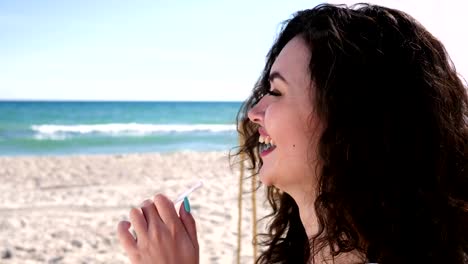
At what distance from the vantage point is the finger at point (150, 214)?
1.03 m

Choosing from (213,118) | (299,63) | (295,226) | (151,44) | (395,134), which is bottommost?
(213,118)

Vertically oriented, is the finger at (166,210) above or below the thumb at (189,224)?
above

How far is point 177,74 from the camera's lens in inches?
1577

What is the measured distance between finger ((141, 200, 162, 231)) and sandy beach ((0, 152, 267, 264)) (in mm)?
2539

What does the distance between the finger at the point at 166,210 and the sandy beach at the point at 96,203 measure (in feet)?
8.36

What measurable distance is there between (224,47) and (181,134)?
1938 cm

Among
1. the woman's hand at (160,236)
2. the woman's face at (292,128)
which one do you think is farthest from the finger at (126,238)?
the woman's face at (292,128)

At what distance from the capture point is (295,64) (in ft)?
→ 3.64

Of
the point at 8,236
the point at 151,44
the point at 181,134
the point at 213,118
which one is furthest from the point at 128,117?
the point at 8,236

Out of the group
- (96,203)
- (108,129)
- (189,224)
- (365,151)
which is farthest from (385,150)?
(108,129)

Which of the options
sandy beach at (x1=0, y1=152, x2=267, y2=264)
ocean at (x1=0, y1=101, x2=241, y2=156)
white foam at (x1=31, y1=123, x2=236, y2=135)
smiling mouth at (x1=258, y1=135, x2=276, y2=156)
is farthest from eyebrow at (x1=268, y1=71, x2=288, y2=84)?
white foam at (x1=31, y1=123, x2=236, y2=135)

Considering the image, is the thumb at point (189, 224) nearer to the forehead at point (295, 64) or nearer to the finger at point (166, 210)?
the finger at point (166, 210)

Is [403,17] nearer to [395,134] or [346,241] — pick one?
[395,134]

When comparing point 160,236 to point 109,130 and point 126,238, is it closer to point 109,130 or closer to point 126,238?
point 126,238
